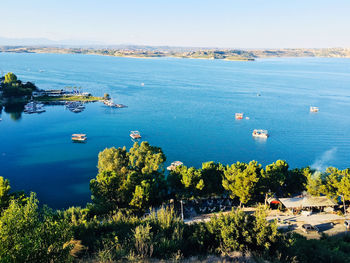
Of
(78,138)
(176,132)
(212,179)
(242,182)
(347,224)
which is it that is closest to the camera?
(347,224)

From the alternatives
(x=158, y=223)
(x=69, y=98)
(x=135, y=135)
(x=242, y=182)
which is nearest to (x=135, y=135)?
(x=135, y=135)

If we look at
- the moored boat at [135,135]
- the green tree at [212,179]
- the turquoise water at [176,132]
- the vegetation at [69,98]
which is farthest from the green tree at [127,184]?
the vegetation at [69,98]

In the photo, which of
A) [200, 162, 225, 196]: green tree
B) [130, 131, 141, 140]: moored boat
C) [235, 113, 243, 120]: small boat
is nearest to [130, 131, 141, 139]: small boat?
[130, 131, 141, 140]: moored boat

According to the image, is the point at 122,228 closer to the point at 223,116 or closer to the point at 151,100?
the point at 223,116

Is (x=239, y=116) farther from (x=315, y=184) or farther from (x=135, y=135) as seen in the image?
(x=315, y=184)

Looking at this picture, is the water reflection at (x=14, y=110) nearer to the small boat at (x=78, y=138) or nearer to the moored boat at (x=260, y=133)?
the small boat at (x=78, y=138)

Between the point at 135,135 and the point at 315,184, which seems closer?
the point at 315,184
